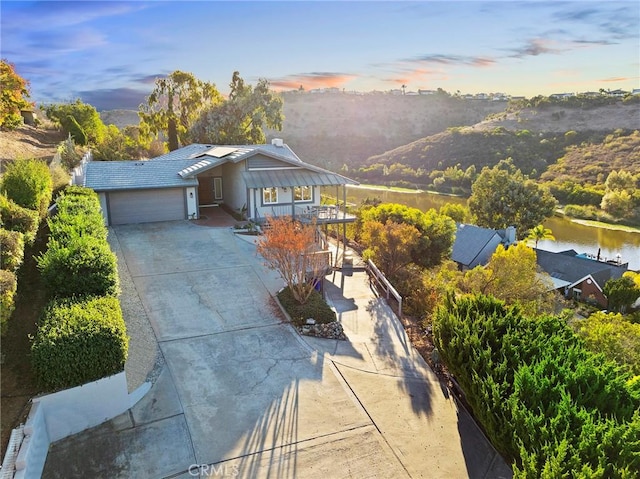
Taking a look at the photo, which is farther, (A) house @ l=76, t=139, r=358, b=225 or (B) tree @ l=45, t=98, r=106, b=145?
(B) tree @ l=45, t=98, r=106, b=145

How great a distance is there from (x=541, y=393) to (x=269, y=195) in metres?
16.8

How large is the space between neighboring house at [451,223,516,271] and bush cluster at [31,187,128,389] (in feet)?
84.4

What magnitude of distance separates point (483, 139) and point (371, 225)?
2854 inches

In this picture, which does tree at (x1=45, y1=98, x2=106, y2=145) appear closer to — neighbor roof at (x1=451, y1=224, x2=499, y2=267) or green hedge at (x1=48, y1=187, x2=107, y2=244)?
green hedge at (x1=48, y1=187, x2=107, y2=244)

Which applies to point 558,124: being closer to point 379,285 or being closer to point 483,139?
point 483,139

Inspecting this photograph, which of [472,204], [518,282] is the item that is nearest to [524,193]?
[472,204]

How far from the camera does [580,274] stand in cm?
2789

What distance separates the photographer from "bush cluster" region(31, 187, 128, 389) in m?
7.43

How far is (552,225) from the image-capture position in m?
48.2

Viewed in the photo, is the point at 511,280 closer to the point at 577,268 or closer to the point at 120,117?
the point at 577,268

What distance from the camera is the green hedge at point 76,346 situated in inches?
291

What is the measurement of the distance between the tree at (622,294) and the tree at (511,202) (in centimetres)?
1429

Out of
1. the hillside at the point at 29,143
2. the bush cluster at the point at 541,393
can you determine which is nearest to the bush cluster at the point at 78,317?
the bush cluster at the point at 541,393

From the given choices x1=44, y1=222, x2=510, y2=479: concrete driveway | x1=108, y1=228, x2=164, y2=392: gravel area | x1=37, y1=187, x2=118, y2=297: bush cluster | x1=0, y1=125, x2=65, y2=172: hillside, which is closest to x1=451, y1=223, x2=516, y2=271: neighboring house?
x1=44, y1=222, x2=510, y2=479: concrete driveway
